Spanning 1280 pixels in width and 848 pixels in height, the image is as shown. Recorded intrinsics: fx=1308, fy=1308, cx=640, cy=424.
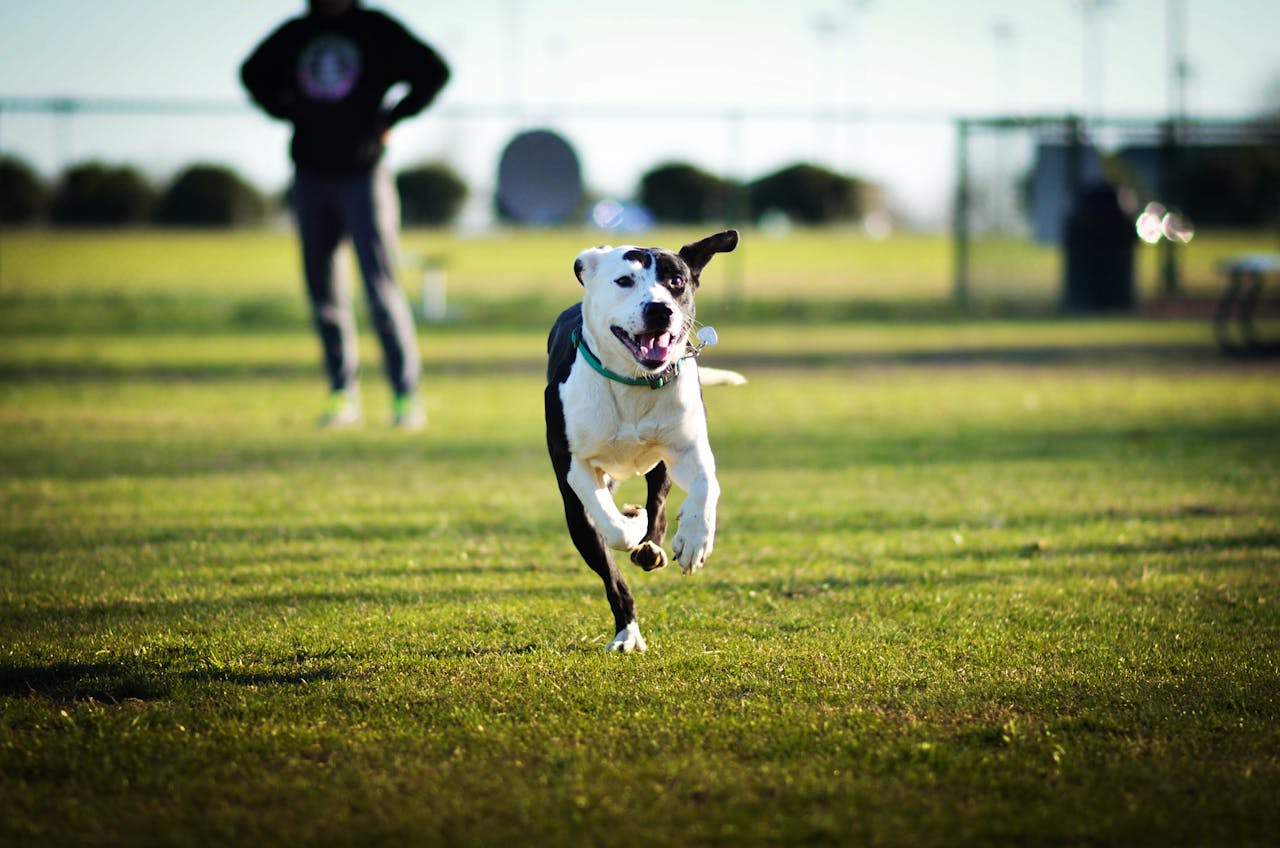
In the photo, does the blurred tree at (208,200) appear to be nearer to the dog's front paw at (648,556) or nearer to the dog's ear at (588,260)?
the dog's ear at (588,260)

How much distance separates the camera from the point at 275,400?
39.4ft

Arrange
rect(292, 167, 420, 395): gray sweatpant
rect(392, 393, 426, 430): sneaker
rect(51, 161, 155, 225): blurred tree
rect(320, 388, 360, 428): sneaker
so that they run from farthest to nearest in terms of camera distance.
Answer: rect(51, 161, 155, 225): blurred tree → rect(320, 388, 360, 428): sneaker → rect(392, 393, 426, 430): sneaker → rect(292, 167, 420, 395): gray sweatpant

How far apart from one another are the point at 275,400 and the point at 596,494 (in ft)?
27.5

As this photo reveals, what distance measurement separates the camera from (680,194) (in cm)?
3177

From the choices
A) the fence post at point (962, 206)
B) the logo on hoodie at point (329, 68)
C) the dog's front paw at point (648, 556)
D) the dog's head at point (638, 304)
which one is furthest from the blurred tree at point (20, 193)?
the dog's front paw at point (648, 556)

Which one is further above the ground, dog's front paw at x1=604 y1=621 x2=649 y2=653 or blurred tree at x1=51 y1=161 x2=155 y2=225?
blurred tree at x1=51 y1=161 x2=155 y2=225

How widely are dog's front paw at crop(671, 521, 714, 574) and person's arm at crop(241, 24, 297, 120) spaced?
Result: 6.54 meters

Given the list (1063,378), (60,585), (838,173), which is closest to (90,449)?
(60,585)

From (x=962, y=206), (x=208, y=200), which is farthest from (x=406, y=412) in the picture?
(x=208, y=200)

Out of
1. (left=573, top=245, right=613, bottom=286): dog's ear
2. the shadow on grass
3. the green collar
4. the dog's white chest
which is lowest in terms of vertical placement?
the shadow on grass

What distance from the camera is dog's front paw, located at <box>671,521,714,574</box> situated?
4.13 m

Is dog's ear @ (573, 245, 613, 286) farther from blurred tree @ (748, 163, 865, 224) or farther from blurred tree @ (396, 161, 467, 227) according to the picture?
blurred tree @ (748, 163, 865, 224)

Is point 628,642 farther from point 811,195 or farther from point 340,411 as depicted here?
point 811,195

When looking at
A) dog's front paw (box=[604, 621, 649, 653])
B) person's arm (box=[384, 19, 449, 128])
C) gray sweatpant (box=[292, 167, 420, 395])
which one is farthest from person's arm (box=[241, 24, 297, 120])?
dog's front paw (box=[604, 621, 649, 653])
